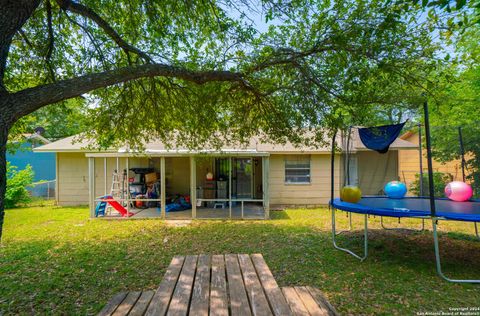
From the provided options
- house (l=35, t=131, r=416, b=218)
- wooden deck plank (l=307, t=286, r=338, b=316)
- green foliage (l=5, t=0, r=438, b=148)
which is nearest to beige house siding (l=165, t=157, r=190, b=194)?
house (l=35, t=131, r=416, b=218)

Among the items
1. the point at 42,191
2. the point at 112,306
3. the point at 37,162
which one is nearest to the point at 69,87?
the point at 112,306

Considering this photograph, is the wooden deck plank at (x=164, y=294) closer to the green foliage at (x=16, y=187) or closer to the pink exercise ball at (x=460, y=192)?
the pink exercise ball at (x=460, y=192)

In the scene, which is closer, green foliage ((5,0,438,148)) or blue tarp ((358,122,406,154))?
green foliage ((5,0,438,148))

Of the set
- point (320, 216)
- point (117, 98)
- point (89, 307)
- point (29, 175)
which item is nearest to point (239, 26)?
point (117, 98)

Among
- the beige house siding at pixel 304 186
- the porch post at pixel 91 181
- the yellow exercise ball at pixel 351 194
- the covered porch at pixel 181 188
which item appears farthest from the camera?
the beige house siding at pixel 304 186

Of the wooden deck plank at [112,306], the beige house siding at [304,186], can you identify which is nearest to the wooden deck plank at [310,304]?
the wooden deck plank at [112,306]

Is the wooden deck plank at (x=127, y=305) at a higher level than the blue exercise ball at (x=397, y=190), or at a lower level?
lower

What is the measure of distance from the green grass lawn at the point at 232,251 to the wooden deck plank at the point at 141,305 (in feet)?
5.92

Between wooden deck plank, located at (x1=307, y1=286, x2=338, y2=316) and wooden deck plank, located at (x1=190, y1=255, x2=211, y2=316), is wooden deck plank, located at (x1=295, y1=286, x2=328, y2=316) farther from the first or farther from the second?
wooden deck plank, located at (x1=190, y1=255, x2=211, y2=316)

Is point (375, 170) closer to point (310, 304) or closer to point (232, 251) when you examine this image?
point (232, 251)

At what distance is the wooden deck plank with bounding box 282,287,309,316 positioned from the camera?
2.14 m

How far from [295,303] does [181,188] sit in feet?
35.4

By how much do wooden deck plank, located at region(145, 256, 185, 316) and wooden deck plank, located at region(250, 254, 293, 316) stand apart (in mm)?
845

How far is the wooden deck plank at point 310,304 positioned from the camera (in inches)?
85.3
